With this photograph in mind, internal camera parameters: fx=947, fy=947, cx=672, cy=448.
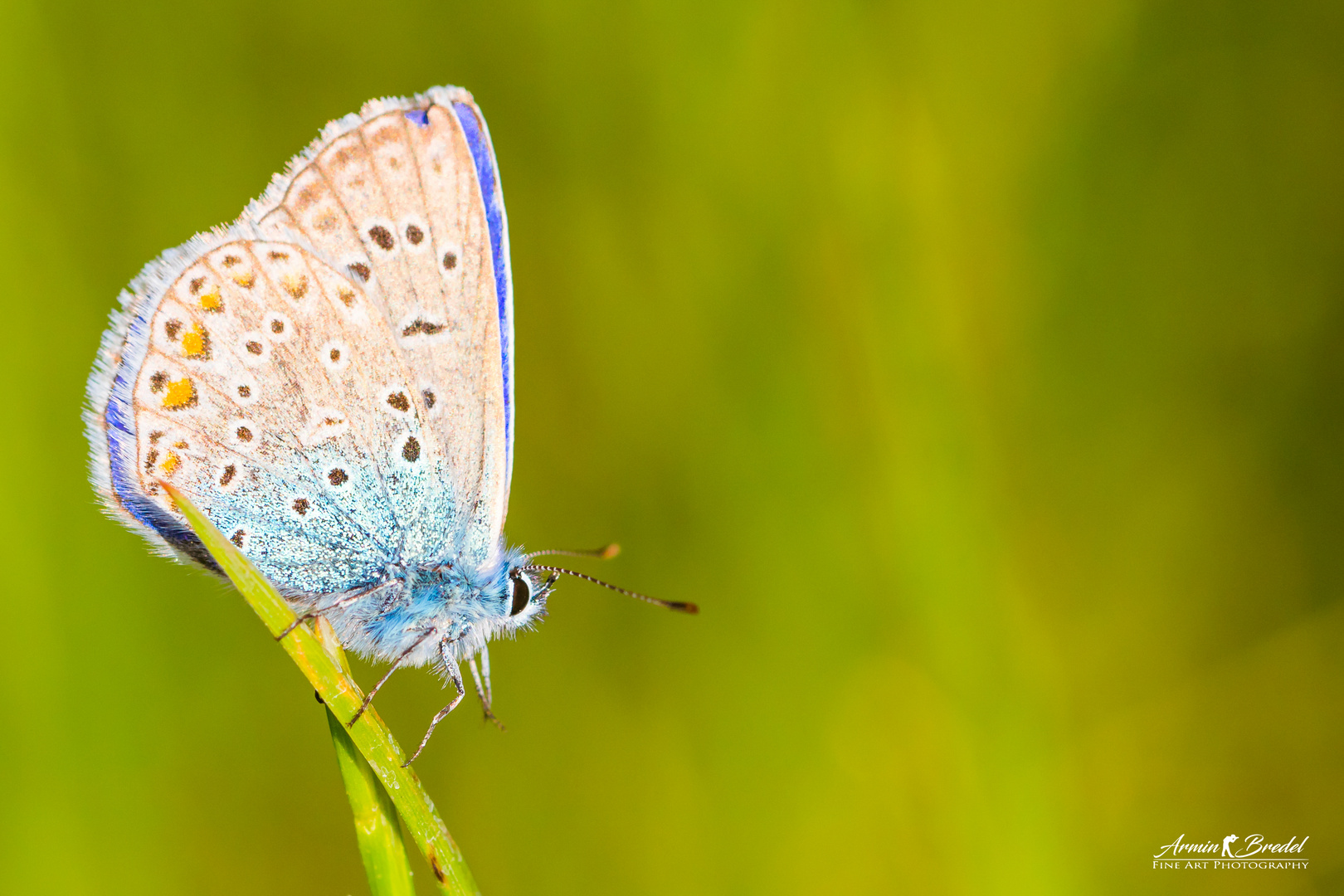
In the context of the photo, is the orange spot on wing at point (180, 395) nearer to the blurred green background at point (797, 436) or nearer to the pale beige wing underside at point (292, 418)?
the pale beige wing underside at point (292, 418)

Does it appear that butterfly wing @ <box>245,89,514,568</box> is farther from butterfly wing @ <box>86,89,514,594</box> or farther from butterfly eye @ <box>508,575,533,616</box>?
butterfly eye @ <box>508,575,533,616</box>

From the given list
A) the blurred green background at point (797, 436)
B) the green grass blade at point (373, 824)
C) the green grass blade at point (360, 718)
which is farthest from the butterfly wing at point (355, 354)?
the green grass blade at point (373, 824)

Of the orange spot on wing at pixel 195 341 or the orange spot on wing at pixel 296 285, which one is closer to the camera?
the orange spot on wing at pixel 195 341

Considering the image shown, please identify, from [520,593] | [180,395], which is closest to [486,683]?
[520,593]

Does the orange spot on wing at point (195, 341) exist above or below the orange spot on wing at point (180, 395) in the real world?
above

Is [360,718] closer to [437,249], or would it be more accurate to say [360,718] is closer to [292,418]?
[292,418]

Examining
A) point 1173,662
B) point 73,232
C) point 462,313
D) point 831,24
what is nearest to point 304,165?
point 462,313

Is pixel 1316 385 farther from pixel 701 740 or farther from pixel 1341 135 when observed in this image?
pixel 701 740
